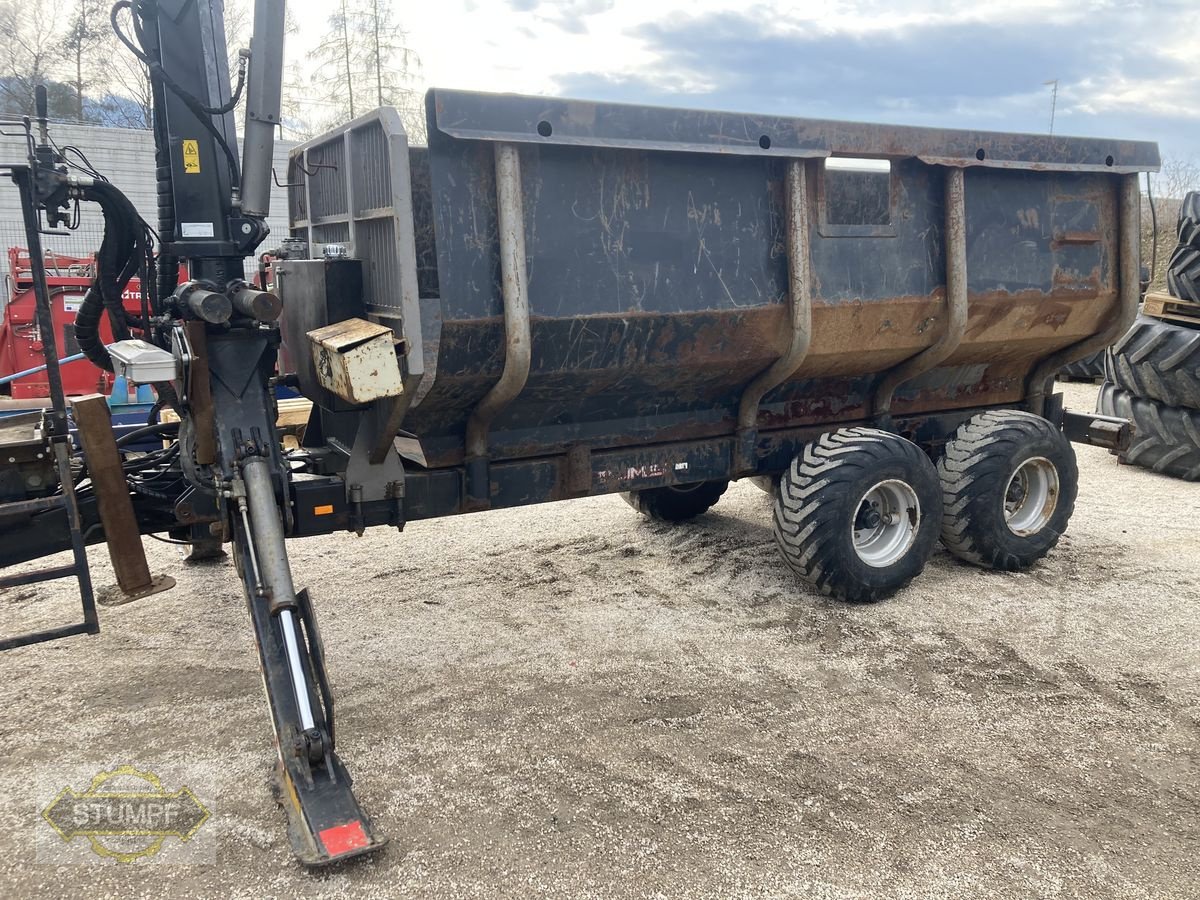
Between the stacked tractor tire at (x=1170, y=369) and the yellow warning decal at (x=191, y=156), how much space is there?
21.8 ft

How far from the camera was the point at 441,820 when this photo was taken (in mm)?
3162

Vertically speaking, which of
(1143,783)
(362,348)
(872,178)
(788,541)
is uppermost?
(872,178)

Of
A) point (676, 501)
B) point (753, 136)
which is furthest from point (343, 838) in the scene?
point (676, 501)

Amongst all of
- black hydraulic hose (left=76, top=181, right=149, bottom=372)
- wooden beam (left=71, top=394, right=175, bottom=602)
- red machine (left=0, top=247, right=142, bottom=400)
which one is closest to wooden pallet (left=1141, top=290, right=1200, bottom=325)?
black hydraulic hose (left=76, top=181, right=149, bottom=372)

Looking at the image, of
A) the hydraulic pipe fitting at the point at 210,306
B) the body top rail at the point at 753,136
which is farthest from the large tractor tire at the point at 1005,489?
the hydraulic pipe fitting at the point at 210,306

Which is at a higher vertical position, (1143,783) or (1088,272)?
(1088,272)

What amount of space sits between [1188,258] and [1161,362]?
1.01m

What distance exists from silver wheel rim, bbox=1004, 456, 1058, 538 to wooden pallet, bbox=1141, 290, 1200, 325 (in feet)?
10.6

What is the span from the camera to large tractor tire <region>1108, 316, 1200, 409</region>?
7500 mm

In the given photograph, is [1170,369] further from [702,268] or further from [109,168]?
[109,168]

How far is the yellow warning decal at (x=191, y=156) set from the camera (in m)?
3.80

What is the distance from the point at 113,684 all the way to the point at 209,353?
1537 millimetres

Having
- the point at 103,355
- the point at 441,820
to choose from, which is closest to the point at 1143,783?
the point at 441,820

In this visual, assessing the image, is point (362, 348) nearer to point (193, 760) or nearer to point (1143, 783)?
point (193, 760)
